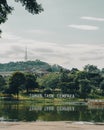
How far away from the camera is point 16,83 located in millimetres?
178875

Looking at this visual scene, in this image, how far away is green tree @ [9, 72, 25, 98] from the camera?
176 meters

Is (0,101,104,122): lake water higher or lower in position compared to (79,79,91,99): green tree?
lower

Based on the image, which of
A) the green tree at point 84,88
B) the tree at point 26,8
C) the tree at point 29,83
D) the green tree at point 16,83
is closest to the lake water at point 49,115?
the tree at point 26,8

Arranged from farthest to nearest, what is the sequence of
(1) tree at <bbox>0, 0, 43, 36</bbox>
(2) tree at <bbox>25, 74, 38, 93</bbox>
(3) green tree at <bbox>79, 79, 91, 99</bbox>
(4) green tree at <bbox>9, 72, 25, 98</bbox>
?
(2) tree at <bbox>25, 74, 38, 93</bbox> → (3) green tree at <bbox>79, 79, 91, 99</bbox> → (4) green tree at <bbox>9, 72, 25, 98</bbox> → (1) tree at <bbox>0, 0, 43, 36</bbox>

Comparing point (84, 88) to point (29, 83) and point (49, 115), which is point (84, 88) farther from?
point (49, 115)

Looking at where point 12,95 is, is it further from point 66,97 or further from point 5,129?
point 5,129

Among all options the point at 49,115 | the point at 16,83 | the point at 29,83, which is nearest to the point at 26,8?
the point at 49,115

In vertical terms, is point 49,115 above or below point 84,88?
below

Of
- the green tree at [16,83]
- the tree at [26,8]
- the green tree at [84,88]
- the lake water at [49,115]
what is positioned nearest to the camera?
the tree at [26,8]

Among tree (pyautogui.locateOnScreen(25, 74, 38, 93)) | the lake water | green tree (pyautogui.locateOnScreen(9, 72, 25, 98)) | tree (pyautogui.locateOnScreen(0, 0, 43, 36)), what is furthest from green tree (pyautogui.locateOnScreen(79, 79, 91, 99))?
tree (pyautogui.locateOnScreen(0, 0, 43, 36))

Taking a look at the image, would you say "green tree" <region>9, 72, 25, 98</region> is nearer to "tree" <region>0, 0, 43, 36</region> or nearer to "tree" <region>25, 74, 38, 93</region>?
"tree" <region>25, 74, 38, 93</region>

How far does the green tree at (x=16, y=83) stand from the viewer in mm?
175587

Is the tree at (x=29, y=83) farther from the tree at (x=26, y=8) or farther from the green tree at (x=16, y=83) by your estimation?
the tree at (x=26, y=8)

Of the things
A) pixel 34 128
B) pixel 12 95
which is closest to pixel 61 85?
pixel 12 95
